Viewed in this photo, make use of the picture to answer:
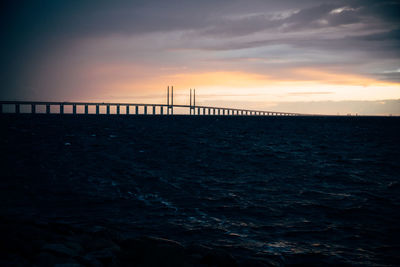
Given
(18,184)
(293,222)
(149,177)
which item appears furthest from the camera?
(149,177)

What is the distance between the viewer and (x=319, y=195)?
55.1 ft

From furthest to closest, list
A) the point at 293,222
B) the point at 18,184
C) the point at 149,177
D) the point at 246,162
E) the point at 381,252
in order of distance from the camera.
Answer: the point at 246,162 < the point at 149,177 < the point at 18,184 < the point at 293,222 < the point at 381,252

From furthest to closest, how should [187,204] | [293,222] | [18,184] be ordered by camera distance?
[18,184]
[187,204]
[293,222]

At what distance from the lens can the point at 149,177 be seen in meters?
20.9

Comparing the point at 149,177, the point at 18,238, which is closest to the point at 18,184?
the point at 149,177

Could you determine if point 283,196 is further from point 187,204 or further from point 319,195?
point 187,204

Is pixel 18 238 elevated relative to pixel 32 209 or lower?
elevated

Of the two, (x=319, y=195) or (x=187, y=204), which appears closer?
(x=187, y=204)

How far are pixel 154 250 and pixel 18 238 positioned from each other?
347 centimetres

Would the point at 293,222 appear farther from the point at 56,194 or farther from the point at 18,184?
the point at 18,184

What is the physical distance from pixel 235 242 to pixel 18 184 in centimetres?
1399

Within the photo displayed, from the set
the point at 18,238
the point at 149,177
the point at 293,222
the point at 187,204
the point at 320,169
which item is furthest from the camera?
the point at 320,169

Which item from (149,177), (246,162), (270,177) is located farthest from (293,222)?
(246,162)

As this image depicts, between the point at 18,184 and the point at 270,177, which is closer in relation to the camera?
the point at 18,184
